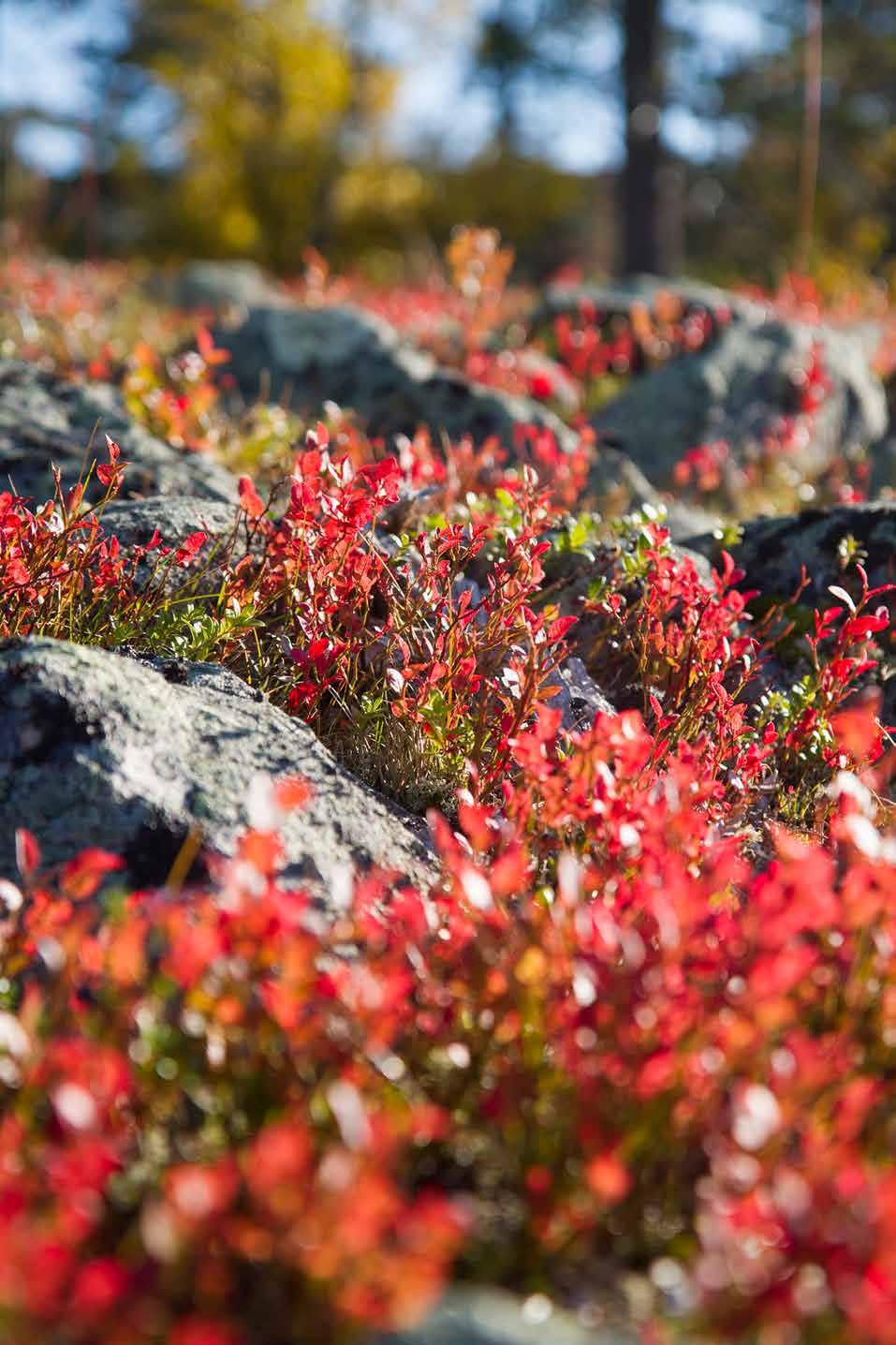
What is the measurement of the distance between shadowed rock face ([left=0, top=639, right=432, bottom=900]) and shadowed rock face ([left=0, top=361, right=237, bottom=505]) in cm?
Result: 155

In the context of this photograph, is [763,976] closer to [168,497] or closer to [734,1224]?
[734,1224]

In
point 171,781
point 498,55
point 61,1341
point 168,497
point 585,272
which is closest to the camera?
point 61,1341

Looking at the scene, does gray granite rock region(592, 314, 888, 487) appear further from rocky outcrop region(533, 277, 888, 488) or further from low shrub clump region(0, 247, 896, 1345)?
low shrub clump region(0, 247, 896, 1345)

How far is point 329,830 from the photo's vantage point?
2561 mm

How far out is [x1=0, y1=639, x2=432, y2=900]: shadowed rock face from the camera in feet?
7.81

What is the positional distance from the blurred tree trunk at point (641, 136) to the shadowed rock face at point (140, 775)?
14.5m

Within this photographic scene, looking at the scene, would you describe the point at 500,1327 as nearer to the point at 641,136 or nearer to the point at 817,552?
the point at 817,552

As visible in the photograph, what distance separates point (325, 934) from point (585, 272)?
21.5 m

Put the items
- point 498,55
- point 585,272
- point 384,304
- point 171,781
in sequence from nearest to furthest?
point 171,781 < point 384,304 < point 498,55 < point 585,272

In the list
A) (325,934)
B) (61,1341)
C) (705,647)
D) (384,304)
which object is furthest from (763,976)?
(384,304)

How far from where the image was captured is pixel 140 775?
243 centimetres

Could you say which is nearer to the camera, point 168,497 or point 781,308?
point 168,497

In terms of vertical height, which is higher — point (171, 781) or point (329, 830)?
point (171, 781)

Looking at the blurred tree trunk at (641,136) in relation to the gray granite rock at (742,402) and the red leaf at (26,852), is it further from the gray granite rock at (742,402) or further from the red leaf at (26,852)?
the red leaf at (26,852)
